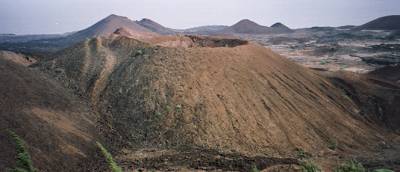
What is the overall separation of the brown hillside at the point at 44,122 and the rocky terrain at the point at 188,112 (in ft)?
0.22

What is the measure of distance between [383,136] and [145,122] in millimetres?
16153

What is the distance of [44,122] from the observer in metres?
18.7

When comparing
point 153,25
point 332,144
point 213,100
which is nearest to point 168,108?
point 213,100

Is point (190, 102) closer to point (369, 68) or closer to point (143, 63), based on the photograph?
point (143, 63)

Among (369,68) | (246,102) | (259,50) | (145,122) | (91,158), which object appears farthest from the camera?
(369,68)

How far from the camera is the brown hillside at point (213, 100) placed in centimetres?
2173

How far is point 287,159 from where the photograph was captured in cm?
1961

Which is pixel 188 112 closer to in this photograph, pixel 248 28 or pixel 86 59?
pixel 86 59

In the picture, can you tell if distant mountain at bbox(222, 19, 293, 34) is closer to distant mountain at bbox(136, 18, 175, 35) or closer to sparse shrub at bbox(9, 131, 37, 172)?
distant mountain at bbox(136, 18, 175, 35)

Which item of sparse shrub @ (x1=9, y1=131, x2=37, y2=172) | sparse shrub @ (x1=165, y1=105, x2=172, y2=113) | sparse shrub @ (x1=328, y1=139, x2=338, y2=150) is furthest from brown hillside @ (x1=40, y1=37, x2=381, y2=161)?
sparse shrub @ (x1=9, y1=131, x2=37, y2=172)

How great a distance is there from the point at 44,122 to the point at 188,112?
25.5 feet

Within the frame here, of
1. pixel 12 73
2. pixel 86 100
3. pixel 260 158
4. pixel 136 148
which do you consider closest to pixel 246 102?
pixel 260 158

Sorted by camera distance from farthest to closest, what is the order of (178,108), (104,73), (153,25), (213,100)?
(153,25)
(104,73)
(213,100)
(178,108)

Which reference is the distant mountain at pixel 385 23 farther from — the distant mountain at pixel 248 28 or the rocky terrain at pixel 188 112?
the rocky terrain at pixel 188 112
